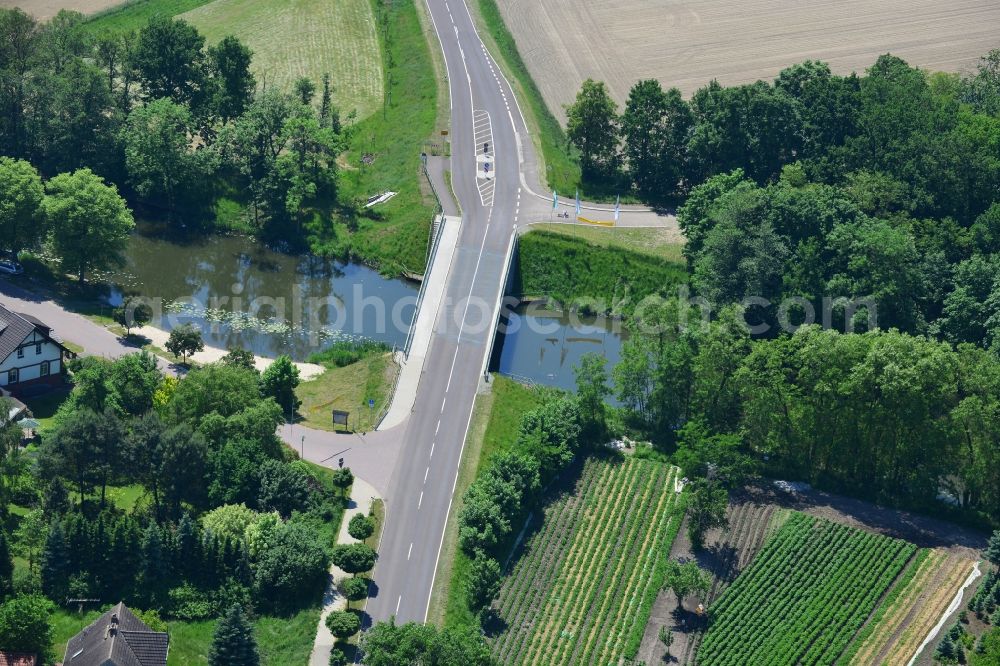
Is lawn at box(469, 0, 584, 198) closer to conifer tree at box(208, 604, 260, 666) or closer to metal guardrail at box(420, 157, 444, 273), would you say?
metal guardrail at box(420, 157, 444, 273)

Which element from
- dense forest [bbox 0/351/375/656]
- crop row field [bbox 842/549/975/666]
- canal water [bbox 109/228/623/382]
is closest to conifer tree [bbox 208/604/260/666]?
dense forest [bbox 0/351/375/656]

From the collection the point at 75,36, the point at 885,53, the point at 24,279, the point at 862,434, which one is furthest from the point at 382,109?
the point at 862,434

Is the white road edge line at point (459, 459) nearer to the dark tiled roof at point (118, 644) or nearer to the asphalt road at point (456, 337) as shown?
the asphalt road at point (456, 337)

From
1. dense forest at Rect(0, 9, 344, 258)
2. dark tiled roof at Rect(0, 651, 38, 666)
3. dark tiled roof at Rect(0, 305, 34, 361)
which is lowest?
dark tiled roof at Rect(0, 651, 38, 666)

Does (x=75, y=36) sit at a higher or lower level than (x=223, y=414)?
higher

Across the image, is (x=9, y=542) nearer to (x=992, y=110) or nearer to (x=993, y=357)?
(x=993, y=357)

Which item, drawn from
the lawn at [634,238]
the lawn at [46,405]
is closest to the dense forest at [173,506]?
the lawn at [46,405]

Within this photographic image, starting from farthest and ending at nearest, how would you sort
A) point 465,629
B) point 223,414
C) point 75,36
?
point 75,36
point 223,414
point 465,629
